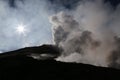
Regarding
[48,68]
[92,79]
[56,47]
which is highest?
[56,47]

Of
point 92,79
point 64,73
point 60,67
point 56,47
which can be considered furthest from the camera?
point 56,47

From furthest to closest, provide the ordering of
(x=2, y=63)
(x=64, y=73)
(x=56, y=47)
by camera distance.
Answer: (x=56, y=47), (x=2, y=63), (x=64, y=73)

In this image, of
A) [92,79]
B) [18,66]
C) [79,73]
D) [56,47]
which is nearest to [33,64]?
[18,66]

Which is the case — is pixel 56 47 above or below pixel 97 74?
above

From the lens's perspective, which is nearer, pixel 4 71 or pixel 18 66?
pixel 4 71

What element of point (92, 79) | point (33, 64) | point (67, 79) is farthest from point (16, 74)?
point (92, 79)

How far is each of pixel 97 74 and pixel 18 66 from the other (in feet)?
68.3

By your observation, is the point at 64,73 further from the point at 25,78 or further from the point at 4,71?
the point at 4,71

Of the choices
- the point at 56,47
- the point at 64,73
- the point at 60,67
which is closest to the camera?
the point at 64,73

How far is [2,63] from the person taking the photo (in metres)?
71.8

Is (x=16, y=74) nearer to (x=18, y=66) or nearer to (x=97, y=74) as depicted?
(x=18, y=66)

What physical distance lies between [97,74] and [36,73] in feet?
48.7

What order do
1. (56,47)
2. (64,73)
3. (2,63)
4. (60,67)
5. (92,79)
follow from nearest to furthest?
(92,79) < (64,73) < (60,67) < (2,63) < (56,47)

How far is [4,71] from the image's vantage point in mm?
63188
